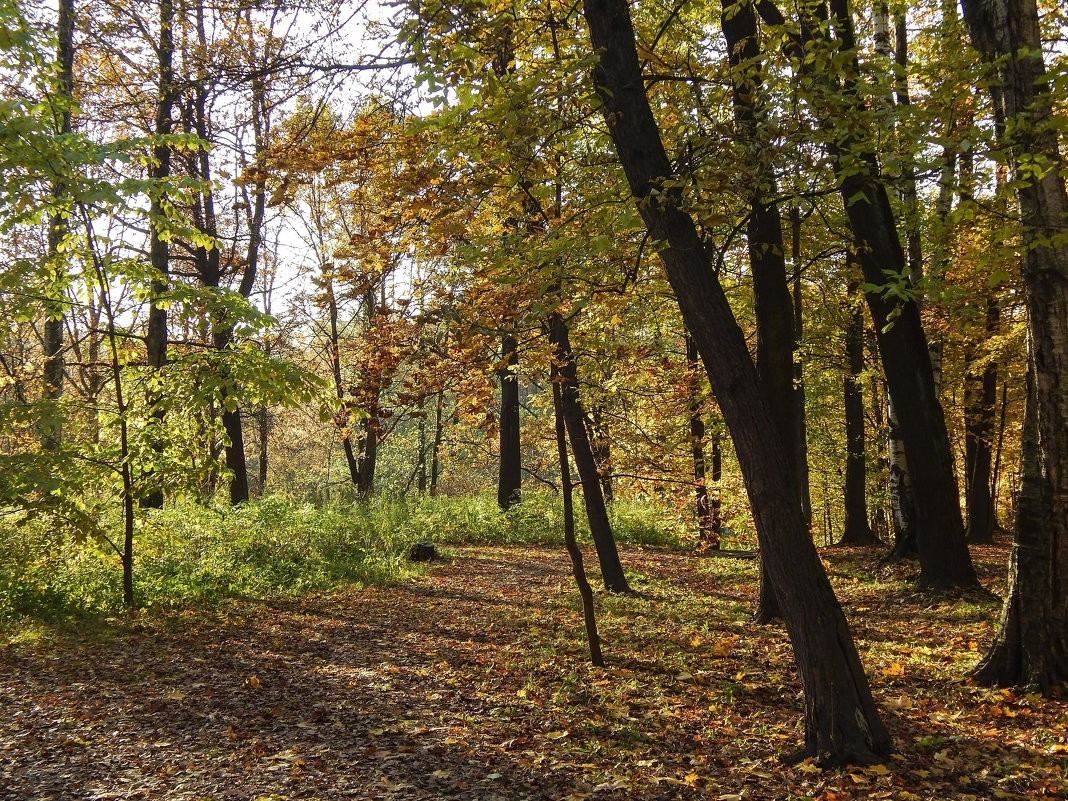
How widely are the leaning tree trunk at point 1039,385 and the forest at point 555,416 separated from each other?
0.08 feet

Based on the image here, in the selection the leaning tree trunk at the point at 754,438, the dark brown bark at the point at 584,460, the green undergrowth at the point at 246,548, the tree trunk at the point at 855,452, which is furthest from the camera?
the tree trunk at the point at 855,452

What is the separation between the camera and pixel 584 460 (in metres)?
8.93

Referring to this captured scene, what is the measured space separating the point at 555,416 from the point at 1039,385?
12.2 feet

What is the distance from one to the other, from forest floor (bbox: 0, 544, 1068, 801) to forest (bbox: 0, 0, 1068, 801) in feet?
0.13

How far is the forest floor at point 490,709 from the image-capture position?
4.07 meters

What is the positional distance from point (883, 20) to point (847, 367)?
623cm

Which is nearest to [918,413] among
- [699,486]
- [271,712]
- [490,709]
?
[699,486]

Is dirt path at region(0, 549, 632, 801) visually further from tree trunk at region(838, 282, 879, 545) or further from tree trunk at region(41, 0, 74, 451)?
tree trunk at region(838, 282, 879, 545)

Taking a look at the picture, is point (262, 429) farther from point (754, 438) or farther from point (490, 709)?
point (754, 438)

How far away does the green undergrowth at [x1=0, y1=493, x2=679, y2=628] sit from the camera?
25.2 feet

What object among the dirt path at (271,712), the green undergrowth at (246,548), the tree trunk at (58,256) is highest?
the tree trunk at (58,256)

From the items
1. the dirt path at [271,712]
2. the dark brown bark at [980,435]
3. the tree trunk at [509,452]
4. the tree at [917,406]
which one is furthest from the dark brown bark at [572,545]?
the tree trunk at [509,452]

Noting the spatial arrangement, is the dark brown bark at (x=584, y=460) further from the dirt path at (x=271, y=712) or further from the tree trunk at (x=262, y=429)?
the tree trunk at (x=262, y=429)

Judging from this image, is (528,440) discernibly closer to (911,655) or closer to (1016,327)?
(1016,327)
